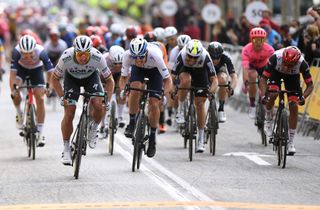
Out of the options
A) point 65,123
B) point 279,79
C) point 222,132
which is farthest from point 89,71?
point 222,132

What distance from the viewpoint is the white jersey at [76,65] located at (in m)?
16.2

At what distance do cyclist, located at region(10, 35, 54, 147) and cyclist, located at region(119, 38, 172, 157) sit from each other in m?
1.76

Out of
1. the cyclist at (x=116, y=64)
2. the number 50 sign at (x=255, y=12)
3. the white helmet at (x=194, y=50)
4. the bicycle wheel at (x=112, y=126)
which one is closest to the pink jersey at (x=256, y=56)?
the cyclist at (x=116, y=64)

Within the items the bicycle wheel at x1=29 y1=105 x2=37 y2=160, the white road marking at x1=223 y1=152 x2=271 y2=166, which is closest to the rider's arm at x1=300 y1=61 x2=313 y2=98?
the white road marking at x1=223 y1=152 x2=271 y2=166

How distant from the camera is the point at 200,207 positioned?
13.3m

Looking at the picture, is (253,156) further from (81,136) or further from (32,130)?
(81,136)

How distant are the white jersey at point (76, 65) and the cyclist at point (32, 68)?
221 centimetres

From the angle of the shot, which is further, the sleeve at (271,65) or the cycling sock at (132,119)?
the sleeve at (271,65)

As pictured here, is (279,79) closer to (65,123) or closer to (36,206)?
(65,123)

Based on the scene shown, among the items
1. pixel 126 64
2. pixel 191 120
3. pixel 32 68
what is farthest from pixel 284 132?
pixel 32 68

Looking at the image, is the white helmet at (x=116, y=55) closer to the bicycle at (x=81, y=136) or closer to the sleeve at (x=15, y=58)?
the sleeve at (x=15, y=58)

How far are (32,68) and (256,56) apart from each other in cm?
416

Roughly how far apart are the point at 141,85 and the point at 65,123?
5.23ft

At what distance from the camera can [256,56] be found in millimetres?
21531
